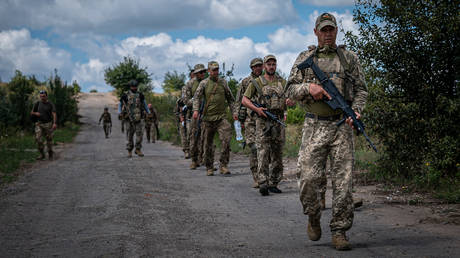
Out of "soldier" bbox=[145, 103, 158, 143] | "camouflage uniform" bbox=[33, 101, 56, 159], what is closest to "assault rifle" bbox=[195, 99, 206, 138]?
"camouflage uniform" bbox=[33, 101, 56, 159]

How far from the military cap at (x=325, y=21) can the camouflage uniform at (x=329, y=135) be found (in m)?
0.24

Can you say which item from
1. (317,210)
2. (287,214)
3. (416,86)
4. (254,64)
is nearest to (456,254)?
(317,210)

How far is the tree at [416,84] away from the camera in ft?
26.4

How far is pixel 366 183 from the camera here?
30.8 feet

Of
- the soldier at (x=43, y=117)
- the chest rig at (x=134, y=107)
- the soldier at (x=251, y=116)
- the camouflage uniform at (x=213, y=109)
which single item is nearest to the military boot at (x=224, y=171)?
the camouflage uniform at (x=213, y=109)

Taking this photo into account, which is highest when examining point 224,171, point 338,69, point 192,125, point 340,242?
point 338,69

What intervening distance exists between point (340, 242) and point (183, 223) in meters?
2.24

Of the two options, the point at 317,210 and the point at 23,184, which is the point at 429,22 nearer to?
the point at 317,210

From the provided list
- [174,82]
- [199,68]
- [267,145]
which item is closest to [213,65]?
[199,68]

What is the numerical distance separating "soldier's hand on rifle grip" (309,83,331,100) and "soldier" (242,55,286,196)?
3445 mm

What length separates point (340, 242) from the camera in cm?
491

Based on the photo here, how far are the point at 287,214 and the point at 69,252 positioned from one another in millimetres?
3103

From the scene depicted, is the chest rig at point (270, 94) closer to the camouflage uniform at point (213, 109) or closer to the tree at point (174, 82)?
the camouflage uniform at point (213, 109)

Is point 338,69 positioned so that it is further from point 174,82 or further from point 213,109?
point 174,82
